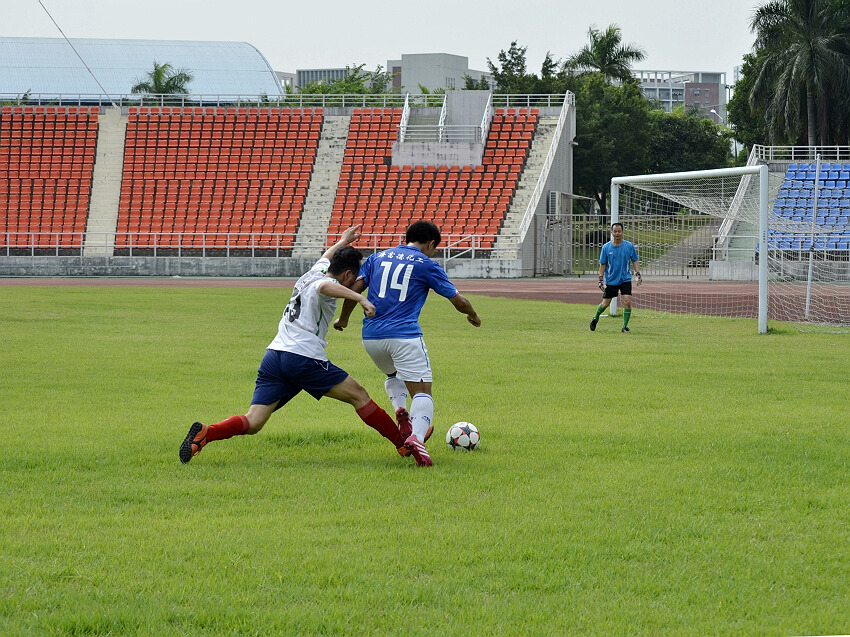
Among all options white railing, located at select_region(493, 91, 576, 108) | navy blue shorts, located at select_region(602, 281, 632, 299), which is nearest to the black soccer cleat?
navy blue shorts, located at select_region(602, 281, 632, 299)

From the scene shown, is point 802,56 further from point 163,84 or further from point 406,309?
point 406,309

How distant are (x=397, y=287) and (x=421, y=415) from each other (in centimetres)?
94

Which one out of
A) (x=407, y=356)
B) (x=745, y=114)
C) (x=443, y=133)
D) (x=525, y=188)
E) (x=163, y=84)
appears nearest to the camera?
(x=407, y=356)

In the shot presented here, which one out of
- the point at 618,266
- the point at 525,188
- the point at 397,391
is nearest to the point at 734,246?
the point at 525,188

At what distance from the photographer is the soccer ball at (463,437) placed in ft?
24.5

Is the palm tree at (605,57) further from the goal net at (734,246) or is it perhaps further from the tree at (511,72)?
the goal net at (734,246)

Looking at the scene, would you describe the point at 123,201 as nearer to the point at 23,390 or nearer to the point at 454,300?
the point at 23,390

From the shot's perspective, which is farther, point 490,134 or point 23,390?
point 490,134

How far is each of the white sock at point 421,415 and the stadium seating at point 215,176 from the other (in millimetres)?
33919

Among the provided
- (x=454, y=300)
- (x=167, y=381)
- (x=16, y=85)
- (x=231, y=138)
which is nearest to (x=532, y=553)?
(x=454, y=300)

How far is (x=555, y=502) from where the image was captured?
19.2 ft

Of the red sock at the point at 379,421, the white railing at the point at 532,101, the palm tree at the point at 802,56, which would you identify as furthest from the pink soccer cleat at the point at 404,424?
the palm tree at the point at 802,56

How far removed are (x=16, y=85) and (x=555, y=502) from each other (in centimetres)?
7836

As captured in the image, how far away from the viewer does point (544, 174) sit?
41750 mm
